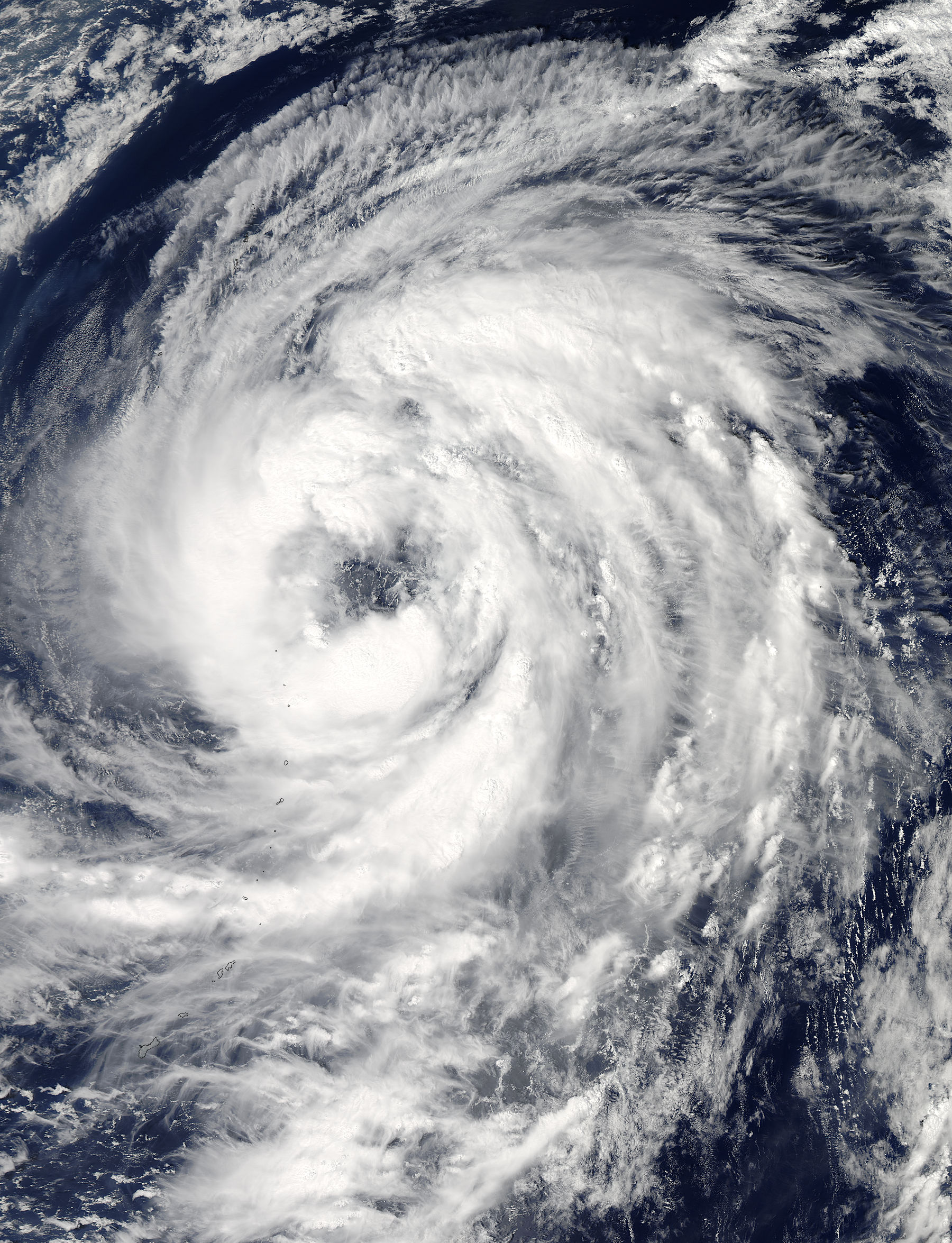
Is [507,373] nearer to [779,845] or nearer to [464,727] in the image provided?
[464,727]

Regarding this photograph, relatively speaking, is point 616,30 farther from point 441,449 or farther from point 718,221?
point 441,449

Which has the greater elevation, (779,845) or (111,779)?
(111,779)

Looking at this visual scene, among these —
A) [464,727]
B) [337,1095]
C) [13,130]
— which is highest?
[13,130]

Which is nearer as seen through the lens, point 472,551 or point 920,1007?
point 920,1007

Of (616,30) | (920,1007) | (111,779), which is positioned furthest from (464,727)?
(616,30)

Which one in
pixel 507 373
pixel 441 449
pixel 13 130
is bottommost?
pixel 441 449

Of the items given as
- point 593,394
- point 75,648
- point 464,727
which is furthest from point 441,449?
point 75,648
